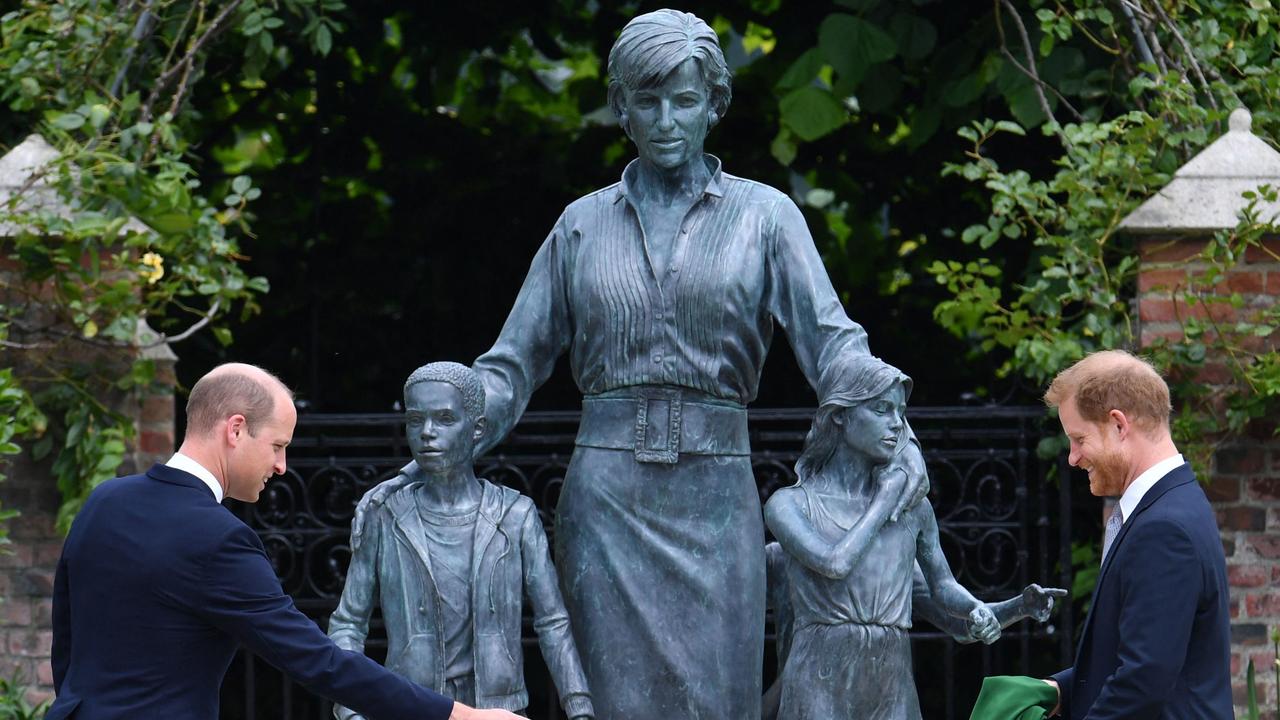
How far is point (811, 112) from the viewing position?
6.60m

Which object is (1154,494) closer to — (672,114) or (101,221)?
(672,114)

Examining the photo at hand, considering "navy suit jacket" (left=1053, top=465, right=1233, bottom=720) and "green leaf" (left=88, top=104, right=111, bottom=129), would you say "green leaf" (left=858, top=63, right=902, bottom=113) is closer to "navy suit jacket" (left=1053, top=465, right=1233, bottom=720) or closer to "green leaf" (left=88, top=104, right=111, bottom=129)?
"green leaf" (left=88, top=104, right=111, bottom=129)

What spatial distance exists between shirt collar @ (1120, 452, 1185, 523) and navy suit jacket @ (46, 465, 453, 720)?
1.51m

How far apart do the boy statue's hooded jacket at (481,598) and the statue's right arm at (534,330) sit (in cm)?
29

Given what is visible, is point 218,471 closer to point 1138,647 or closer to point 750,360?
point 750,360

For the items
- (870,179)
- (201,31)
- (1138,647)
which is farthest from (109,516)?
(870,179)

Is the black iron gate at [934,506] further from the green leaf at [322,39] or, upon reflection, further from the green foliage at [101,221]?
the green leaf at [322,39]

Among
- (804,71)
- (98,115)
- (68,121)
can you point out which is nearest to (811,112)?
(804,71)

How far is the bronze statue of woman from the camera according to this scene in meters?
3.98

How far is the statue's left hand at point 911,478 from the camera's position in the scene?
152 inches

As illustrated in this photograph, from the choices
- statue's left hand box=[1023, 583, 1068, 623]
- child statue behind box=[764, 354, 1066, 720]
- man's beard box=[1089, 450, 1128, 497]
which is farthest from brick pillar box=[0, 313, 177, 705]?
man's beard box=[1089, 450, 1128, 497]

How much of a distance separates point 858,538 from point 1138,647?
70cm

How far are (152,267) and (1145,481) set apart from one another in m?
3.70

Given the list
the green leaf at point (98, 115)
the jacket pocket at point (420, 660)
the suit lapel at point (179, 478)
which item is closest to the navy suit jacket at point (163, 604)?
the suit lapel at point (179, 478)
